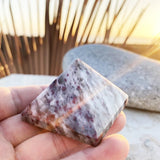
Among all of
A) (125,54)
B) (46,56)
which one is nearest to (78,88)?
(125,54)

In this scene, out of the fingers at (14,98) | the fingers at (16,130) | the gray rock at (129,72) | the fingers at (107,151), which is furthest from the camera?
the gray rock at (129,72)

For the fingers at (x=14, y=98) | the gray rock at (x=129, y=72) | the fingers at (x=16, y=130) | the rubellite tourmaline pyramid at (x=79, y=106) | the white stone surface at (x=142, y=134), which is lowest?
the white stone surface at (x=142, y=134)

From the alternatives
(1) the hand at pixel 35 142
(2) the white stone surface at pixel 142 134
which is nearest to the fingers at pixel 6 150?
(1) the hand at pixel 35 142

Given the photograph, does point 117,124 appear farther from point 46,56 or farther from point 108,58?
point 46,56

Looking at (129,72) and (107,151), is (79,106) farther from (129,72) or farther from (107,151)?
(129,72)

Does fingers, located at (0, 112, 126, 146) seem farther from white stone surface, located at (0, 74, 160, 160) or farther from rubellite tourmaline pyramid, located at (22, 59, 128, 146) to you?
white stone surface, located at (0, 74, 160, 160)

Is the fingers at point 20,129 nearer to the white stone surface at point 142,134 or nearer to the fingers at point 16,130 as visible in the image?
the fingers at point 16,130
